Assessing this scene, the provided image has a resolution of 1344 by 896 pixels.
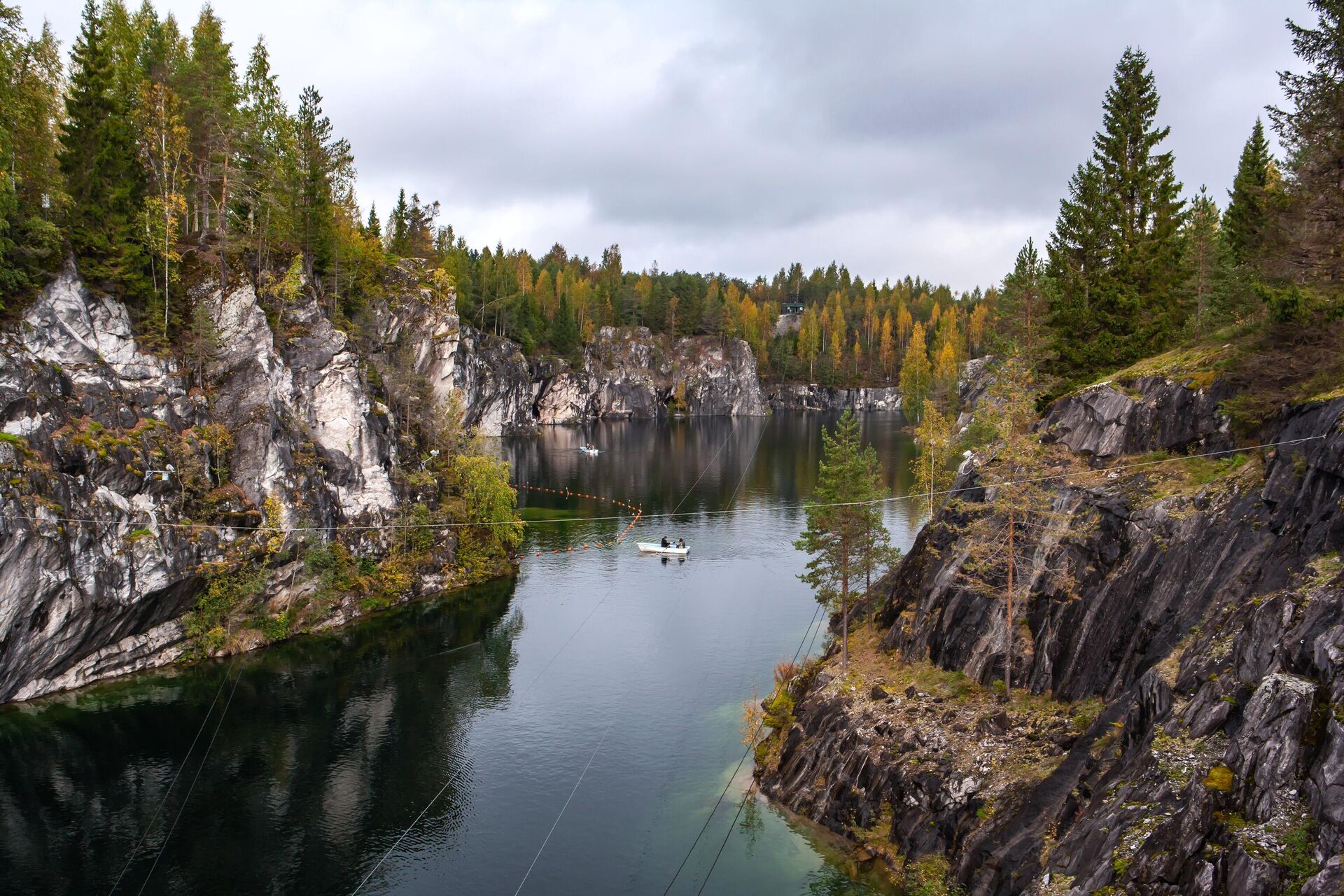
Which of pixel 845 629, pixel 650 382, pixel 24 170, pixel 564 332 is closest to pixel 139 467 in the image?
pixel 24 170

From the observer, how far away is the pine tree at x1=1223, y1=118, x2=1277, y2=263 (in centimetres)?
3775

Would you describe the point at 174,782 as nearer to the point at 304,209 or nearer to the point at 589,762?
the point at 589,762

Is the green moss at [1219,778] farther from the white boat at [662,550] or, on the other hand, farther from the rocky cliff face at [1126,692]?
the white boat at [662,550]

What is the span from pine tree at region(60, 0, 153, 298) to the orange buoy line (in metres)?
29.0

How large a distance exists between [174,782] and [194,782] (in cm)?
80

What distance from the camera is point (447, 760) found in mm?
34812

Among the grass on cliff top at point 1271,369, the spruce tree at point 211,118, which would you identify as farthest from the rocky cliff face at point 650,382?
the grass on cliff top at point 1271,369

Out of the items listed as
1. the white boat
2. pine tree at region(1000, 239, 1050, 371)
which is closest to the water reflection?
the white boat

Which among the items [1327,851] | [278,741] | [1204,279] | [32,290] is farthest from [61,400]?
[1204,279]

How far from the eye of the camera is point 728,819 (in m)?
30.2

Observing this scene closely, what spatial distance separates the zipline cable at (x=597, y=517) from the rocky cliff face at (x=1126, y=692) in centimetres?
43

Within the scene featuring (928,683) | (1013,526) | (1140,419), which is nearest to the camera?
(1013,526)

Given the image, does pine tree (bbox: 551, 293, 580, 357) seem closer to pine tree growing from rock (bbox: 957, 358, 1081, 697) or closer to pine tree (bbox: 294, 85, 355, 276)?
pine tree (bbox: 294, 85, 355, 276)

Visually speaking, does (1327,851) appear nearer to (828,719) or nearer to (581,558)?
(828,719)
